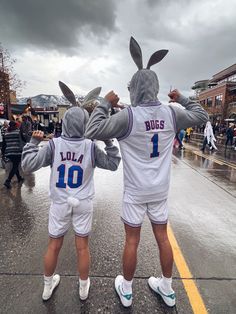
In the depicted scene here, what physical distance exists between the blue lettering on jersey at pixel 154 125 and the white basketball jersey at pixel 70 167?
58 centimetres

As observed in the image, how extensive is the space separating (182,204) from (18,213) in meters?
3.38

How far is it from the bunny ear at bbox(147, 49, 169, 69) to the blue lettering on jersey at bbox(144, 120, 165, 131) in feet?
1.78

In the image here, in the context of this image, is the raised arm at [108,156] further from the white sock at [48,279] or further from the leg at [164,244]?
the white sock at [48,279]

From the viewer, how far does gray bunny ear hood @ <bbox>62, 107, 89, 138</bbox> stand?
217cm

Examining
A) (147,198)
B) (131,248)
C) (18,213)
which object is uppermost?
(147,198)

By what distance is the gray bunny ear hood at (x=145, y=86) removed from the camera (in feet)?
6.67

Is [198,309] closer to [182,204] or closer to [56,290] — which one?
[56,290]

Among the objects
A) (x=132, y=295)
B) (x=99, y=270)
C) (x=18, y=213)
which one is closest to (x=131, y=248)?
(x=132, y=295)

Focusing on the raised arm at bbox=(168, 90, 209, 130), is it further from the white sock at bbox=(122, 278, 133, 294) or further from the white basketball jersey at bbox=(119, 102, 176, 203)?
the white sock at bbox=(122, 278, 133, 294)

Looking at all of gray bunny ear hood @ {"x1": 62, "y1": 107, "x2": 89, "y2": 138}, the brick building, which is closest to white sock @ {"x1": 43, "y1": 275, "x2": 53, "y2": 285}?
gray bunny ear hood @ {"x1": 62, "y1": 107, "x2": 89, "y2": 138}

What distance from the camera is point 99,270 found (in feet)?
9.13

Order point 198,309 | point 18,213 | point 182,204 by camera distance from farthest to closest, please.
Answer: point 182,204, point 18,213, point 198,309

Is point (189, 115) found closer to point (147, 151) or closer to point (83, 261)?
point (147, 151)

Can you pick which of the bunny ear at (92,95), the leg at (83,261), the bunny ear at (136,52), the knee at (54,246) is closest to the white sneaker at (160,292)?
the leg at (83,261)
